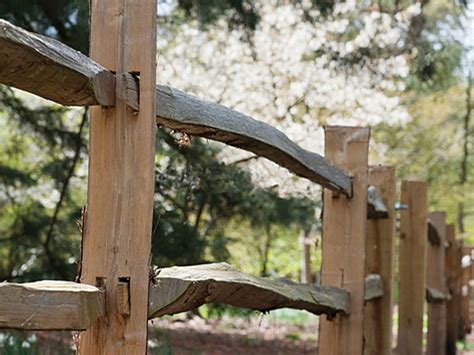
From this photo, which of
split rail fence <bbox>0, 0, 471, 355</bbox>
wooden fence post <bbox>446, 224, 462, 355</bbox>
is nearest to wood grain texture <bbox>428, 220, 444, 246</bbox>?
wooden fence post <bbox>446, 224, 462, 355</bbox>

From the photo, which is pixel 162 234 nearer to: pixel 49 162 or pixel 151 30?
pixel 49 162

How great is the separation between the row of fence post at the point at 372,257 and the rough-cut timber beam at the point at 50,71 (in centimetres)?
233

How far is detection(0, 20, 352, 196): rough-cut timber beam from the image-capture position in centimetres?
208

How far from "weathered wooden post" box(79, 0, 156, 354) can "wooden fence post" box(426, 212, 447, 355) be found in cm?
615

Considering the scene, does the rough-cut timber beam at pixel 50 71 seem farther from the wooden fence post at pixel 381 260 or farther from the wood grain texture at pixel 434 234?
the wood grain texture at pixel 434 234

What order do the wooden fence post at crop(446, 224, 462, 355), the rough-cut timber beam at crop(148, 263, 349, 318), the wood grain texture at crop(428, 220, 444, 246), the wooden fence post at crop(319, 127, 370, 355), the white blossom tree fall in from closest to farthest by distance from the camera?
the rough-cut timber beam at crop(148, 263, 349, 318) → the wooden fence post at crop(319, 127, 370, 355) → the wood grain texture at crop(428, 220, 444, 246) → the wooden fence post at crop(446, 224, 462, 355) → the white blossom tree

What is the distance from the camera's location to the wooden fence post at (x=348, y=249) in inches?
179

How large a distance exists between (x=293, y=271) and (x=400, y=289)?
15.7 metres

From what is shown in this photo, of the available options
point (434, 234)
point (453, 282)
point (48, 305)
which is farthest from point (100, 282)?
point (453, 282)

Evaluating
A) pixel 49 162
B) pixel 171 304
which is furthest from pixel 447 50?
pixel 171 304

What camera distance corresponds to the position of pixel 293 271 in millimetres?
22453

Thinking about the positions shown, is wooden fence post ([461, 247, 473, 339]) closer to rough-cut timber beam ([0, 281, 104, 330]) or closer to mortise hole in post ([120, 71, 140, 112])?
mortise hole in post ([120, 71, 140, 112])

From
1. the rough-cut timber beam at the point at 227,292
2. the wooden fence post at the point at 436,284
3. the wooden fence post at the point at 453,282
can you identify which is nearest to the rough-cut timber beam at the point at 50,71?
the rough-cut timber beam at the point at 227,292

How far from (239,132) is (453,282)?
788 cm
